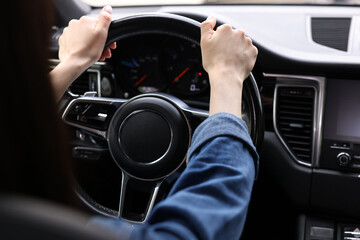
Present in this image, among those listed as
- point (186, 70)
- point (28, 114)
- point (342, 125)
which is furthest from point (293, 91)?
point (28, 114)

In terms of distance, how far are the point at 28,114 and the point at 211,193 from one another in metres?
0.31

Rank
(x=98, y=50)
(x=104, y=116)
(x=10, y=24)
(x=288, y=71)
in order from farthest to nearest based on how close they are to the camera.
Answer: (x=288, y=71) → (x=104, y=116) → (x=98, y=50) → (x=10, y=24)

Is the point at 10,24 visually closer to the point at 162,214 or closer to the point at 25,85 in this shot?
the point at 25,85

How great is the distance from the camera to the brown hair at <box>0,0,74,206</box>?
1.30ft

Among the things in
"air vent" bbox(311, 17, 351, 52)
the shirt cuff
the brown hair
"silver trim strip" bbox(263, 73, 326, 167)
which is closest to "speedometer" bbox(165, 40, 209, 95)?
"silver trim strip" bbox(263, 73, 326, 167)

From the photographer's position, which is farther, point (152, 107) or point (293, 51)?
point (293, 51)

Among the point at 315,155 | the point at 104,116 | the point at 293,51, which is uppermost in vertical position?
the point at 293,51

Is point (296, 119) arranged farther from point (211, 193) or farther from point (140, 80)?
point (211, 193)

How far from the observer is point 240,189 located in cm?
68

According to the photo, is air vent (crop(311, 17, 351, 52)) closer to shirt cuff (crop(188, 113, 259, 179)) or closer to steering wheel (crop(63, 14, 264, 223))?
steering wheel (crop(63, 14, 264, 223))

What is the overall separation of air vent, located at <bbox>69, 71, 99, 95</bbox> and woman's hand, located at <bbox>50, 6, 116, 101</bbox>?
60 cm

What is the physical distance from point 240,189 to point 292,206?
100 centimetres

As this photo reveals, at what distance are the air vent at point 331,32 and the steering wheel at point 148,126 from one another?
565mm

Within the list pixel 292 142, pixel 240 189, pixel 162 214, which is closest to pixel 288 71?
pixel 292 142
